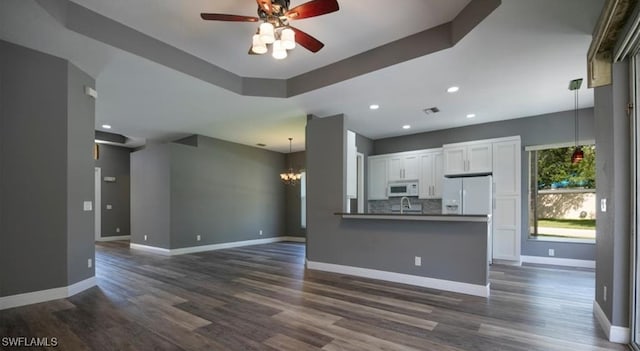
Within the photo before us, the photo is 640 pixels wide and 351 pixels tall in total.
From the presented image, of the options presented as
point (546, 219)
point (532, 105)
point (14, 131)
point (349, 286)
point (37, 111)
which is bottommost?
point (349, 286)

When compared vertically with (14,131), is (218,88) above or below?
above

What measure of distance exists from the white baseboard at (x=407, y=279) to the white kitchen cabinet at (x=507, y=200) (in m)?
2.32

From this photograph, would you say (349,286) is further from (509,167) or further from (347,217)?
(509,167)

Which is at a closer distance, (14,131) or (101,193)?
(14,131)

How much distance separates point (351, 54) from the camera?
388 centimetres

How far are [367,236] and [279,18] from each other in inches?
131

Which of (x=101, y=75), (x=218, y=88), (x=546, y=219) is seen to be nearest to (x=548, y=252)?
(x=546, y=219)

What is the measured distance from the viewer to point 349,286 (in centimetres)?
416

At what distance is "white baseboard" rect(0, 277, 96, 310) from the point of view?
316cm

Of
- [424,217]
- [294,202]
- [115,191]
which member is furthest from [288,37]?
[115,191]

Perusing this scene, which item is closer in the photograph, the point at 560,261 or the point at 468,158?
the point at 560,261

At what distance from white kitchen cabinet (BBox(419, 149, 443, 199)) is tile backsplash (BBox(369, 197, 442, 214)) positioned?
0.20 meters

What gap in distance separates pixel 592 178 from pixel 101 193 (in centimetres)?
1198

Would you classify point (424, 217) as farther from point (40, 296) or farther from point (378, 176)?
point (40, 296)
